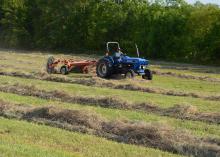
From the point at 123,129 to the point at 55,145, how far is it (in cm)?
195

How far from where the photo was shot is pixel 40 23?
57.1 metres

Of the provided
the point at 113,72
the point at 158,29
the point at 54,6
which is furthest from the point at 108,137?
the point at 54,6

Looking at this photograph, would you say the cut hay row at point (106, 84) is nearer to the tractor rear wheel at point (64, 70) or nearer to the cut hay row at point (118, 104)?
the tractor rear wheel at point (64, 70)

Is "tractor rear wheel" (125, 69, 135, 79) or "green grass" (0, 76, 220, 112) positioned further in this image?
"tractor rear wheel" (125, 69, 135, 79)

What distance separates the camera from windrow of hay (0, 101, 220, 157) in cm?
1117

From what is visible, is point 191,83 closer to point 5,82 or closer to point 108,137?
point 5,82

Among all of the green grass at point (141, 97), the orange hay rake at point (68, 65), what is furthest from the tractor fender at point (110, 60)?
the green grass at point (141, 97)

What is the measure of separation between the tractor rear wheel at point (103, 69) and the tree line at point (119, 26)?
18649 mm

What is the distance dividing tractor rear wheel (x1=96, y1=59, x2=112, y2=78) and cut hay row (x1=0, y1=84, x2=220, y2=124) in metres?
6.74

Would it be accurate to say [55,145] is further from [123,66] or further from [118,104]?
[123,66]

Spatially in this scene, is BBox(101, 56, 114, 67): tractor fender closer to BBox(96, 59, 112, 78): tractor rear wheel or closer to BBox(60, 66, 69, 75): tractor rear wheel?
BBox(96, 59, 112, 78): tractor rear wheel

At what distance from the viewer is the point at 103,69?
87.7 ft

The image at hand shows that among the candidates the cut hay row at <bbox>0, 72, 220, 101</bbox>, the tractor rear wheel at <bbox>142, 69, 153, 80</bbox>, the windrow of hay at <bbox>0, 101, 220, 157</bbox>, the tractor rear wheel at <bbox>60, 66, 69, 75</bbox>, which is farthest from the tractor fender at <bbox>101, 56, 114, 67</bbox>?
the windrow of hay at <bbox>0, 101, 220, 157</bbox>

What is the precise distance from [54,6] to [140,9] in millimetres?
9729
